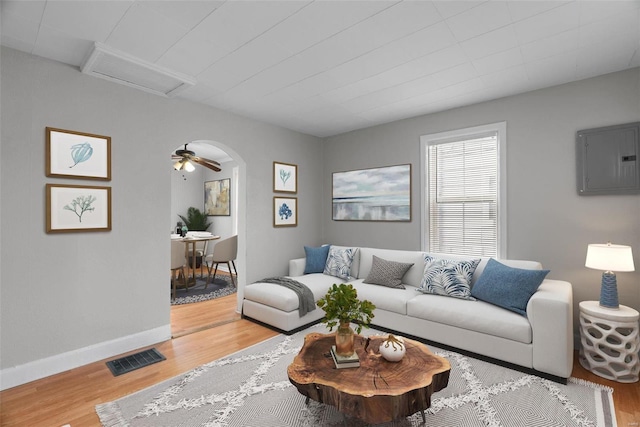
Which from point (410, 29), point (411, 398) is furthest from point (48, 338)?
point (410, 29)

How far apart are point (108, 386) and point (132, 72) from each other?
2.65 metres

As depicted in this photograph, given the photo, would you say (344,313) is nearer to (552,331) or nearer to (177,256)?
(552,331)

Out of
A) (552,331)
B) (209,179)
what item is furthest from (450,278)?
(209,179)

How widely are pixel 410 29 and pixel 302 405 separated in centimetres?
277

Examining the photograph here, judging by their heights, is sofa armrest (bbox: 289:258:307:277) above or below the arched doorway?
below

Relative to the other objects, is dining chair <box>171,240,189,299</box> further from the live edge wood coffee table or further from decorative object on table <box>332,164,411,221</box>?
the live edge wood coffee table

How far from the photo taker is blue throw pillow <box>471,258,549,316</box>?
2738mm

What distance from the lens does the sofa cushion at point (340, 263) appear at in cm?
424

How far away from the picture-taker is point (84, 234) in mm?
2803

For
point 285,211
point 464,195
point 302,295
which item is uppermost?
point 464,195

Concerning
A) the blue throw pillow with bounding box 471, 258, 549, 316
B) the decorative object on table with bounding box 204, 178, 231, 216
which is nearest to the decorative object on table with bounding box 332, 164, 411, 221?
the blue throw pillow with bounding box 471, 258, 549, 316

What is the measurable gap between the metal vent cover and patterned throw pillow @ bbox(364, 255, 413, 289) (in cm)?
290

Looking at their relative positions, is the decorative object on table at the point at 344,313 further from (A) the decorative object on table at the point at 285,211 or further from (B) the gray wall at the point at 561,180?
(A) the decorative object on table at the point at 285,211

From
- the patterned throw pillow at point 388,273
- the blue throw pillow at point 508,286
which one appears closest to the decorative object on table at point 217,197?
the patterned throw pillow at point 388,273
